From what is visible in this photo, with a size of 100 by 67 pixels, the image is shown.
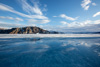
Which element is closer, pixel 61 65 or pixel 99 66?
pixel 99 66

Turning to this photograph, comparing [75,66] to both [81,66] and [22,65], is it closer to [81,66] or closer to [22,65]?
[81,66]

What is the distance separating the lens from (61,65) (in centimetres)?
286

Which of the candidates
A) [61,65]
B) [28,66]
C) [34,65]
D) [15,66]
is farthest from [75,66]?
[15,66]

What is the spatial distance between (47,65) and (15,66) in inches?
67.0

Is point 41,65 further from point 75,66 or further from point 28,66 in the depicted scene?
point 75,66

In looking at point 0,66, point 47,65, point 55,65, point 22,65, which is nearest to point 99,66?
point 55,65

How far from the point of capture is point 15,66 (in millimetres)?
2730

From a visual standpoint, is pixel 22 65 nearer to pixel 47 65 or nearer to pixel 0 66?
pixel 0 66

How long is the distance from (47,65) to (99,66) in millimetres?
2734

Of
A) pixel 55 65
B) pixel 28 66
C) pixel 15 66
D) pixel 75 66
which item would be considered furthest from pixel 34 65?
pixel 75 66

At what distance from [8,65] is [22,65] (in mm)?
784

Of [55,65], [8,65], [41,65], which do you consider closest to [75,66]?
[55,65]

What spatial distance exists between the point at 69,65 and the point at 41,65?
1553mm

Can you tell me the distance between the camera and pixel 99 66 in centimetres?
269
